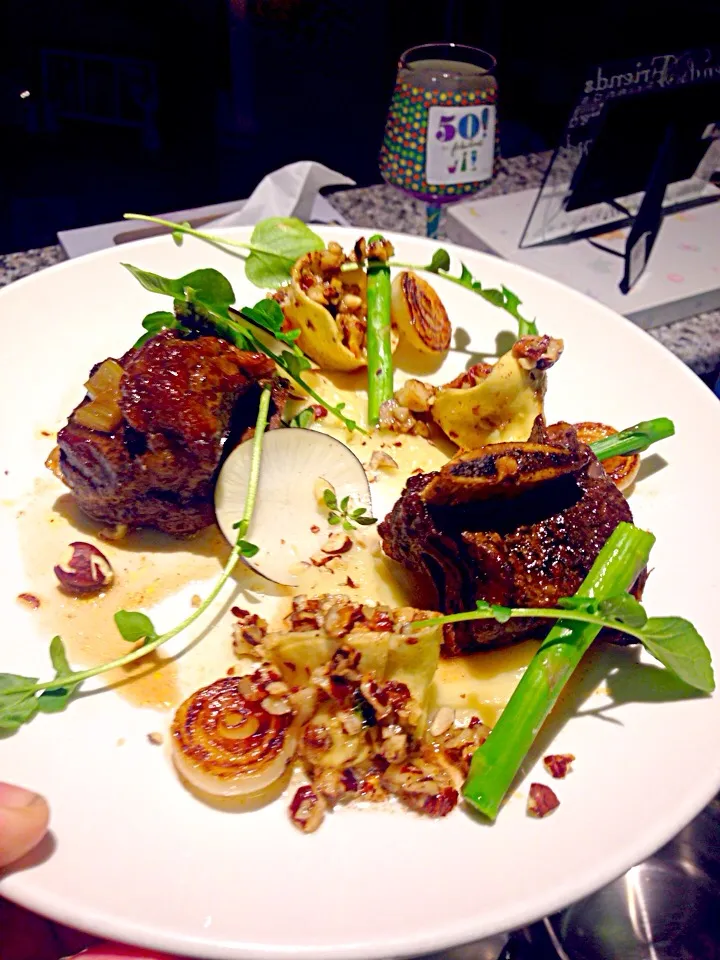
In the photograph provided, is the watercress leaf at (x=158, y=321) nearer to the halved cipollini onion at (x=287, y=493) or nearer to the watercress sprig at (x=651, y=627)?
the halved cipollini onion at (x=287, y=493)

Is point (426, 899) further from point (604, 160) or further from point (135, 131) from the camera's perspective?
point (135, 131)

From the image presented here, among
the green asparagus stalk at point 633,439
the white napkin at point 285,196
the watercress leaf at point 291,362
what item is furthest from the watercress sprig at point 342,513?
the white napkin at point 285,196

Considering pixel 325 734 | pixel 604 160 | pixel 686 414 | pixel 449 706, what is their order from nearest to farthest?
pixel 325 734
pixel 449 706
pixel 686 414
pixel 604 160

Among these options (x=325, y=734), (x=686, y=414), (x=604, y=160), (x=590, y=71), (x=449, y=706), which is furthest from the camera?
(x=604, y=160)

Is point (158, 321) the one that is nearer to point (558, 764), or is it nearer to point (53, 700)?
Result: point (53, 700)

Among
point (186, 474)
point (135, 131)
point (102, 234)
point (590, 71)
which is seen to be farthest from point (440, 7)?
point (186, 474)
